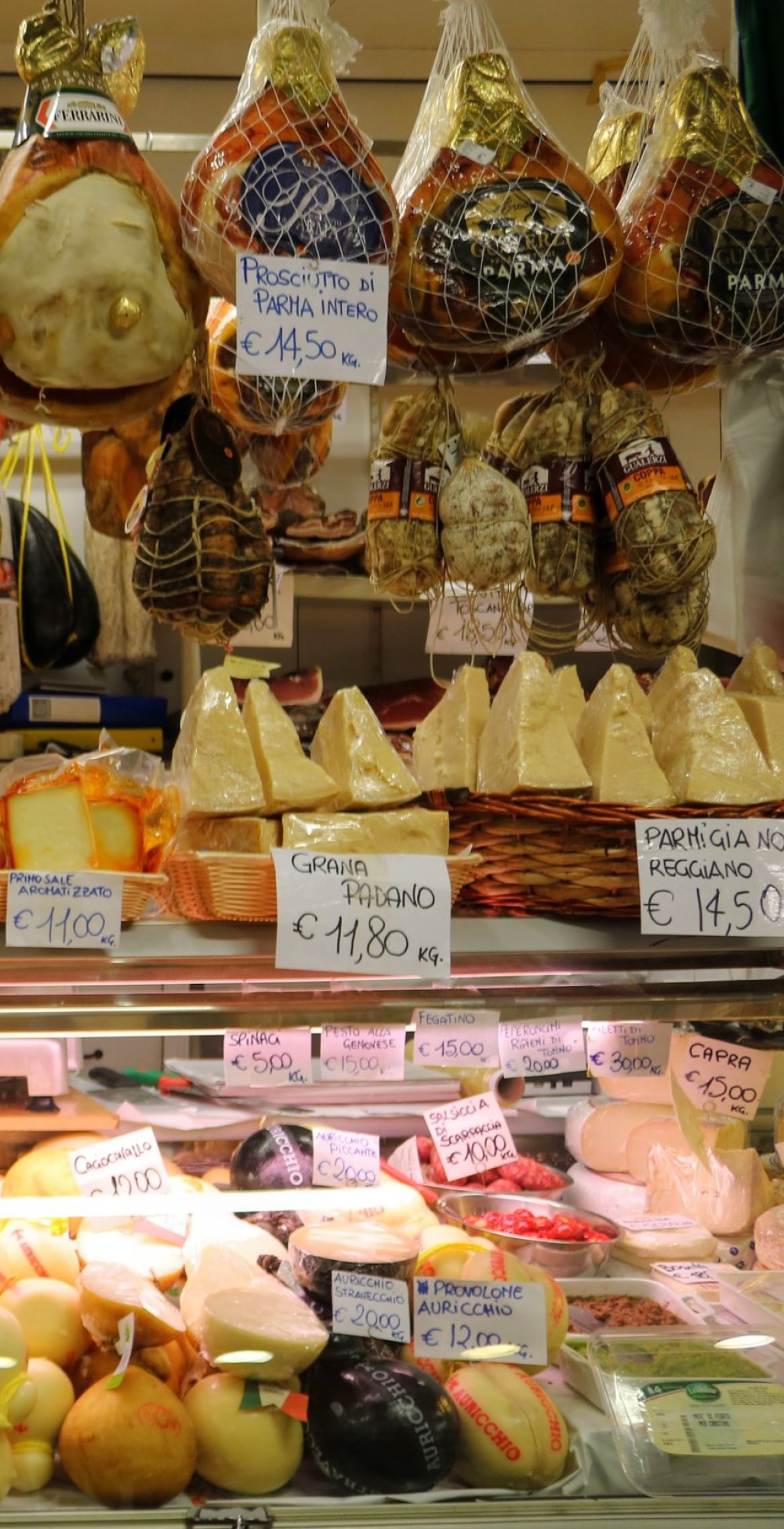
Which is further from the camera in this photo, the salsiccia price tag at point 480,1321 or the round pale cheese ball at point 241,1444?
the salsiccia price tag at point 480,1321

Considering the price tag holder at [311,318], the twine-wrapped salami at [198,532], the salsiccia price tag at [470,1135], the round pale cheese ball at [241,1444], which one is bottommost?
the round pale cheese ball at [241,1444]

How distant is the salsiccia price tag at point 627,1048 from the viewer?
2.09 m

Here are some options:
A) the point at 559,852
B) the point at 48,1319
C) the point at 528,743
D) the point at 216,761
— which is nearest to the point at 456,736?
the point at 528,743

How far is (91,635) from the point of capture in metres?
3.60

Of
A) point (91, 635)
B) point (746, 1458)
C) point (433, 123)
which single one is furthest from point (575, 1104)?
point (91, 635)

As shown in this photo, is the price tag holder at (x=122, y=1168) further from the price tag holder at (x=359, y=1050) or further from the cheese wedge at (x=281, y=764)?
the cheese wedge at (x=281, y=764)

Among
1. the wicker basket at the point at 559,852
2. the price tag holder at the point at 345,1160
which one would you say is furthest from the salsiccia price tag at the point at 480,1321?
the wicker basket at the point at 559,852

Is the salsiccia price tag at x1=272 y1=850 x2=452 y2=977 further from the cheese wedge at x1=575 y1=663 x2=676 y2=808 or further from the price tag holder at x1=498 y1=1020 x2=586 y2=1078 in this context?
the price tag holder at x1=498 y1=1020 x2=586 y2=1078

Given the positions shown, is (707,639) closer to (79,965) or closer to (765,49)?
(765,49)

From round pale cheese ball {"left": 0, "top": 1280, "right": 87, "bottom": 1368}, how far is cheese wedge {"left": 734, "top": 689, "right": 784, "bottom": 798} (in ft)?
3.72

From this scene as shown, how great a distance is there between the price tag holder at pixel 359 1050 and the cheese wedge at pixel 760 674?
682mm

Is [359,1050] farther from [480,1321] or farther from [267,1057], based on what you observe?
[480,1321]

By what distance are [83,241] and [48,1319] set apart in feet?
4.29

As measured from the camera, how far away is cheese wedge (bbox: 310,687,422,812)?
1589 mm
